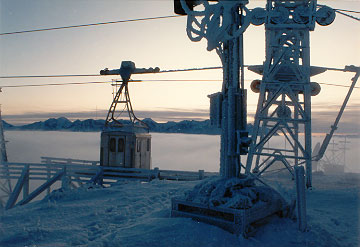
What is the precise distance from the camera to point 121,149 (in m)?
18.3

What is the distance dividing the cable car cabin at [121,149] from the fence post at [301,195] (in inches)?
537

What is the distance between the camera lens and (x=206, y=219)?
5.72 m

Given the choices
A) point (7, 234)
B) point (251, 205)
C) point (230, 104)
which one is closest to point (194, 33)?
point (230, 104)

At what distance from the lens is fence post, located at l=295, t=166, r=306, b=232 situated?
5.54 m

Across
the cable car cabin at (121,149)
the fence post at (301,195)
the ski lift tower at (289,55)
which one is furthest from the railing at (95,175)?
the fence post at (301,195)

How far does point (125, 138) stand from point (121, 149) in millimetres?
819

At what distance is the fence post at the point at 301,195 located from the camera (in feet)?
18.2

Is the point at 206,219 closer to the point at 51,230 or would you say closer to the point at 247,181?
the point at 247,181

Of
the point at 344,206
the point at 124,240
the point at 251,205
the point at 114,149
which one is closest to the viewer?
the point at 124,240

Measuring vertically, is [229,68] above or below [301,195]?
above

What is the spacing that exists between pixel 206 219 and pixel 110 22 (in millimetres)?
9612

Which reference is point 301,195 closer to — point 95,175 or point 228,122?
point 228,122

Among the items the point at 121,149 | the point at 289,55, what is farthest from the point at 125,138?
the point at 289,55

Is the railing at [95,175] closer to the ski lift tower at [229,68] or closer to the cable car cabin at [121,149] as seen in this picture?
the cable car cabin at [121,149]
